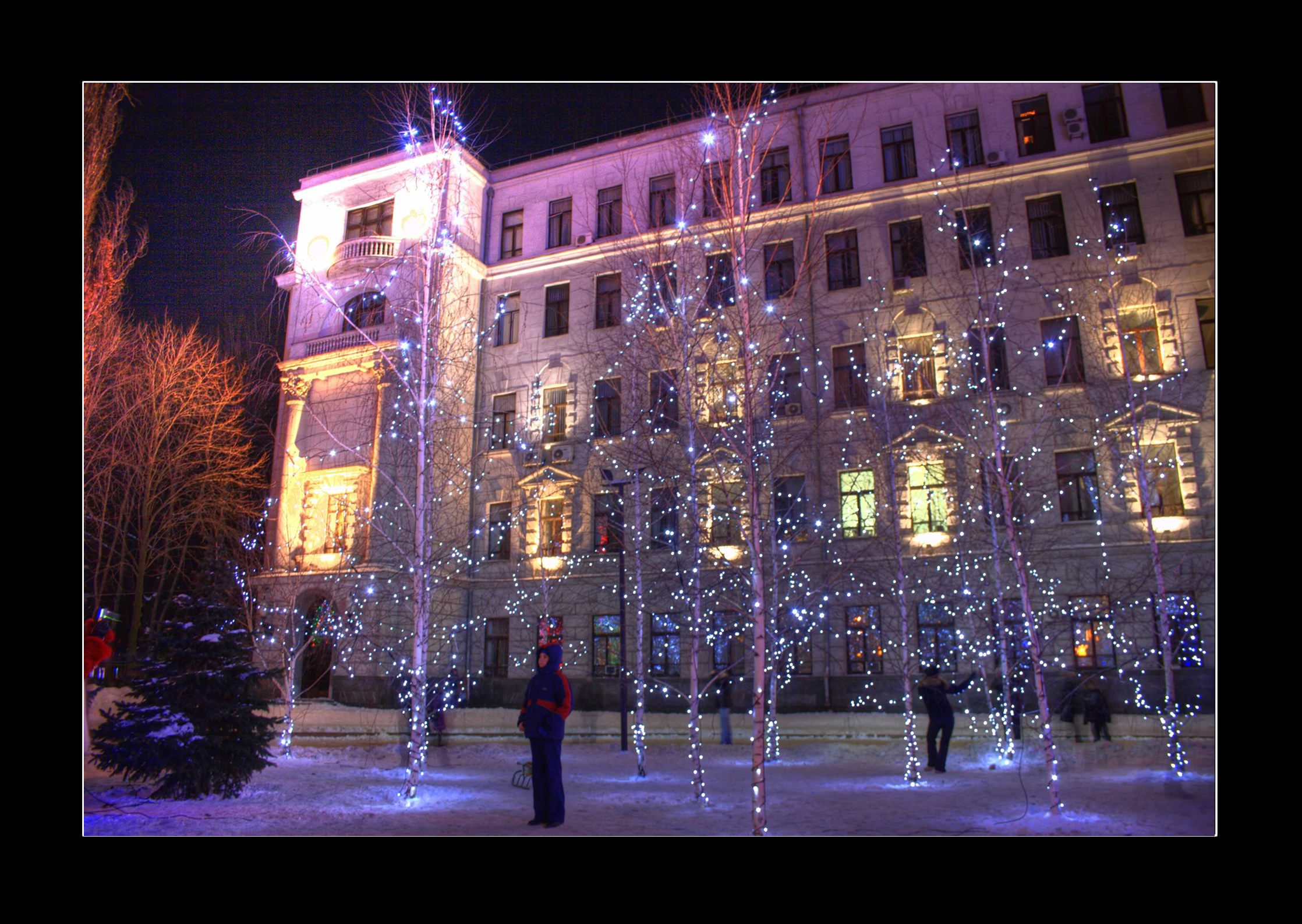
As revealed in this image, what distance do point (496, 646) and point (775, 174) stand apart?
62.3ft

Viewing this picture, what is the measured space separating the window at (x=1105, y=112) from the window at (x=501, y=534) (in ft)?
73.2

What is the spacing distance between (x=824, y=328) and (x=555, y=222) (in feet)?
39.4

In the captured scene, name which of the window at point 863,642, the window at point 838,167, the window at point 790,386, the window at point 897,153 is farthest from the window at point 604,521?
the window at point 897,153

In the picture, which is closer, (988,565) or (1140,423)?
(1140,423)

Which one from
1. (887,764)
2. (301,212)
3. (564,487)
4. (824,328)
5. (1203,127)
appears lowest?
(887,764)

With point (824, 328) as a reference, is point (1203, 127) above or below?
above

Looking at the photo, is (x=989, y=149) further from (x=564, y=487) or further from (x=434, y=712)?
(x=434, y=712)

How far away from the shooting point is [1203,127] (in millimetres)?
22953

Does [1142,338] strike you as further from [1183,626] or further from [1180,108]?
[1183,626]

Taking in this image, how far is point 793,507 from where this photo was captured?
25.0m

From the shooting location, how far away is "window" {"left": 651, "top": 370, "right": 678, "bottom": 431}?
13.7 m

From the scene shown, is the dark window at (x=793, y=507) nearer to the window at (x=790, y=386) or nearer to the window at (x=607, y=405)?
the window at (x=790, y=386)

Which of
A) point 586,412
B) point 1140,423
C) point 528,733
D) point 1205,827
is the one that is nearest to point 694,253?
point 528,733

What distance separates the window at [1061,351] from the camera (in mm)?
23172
